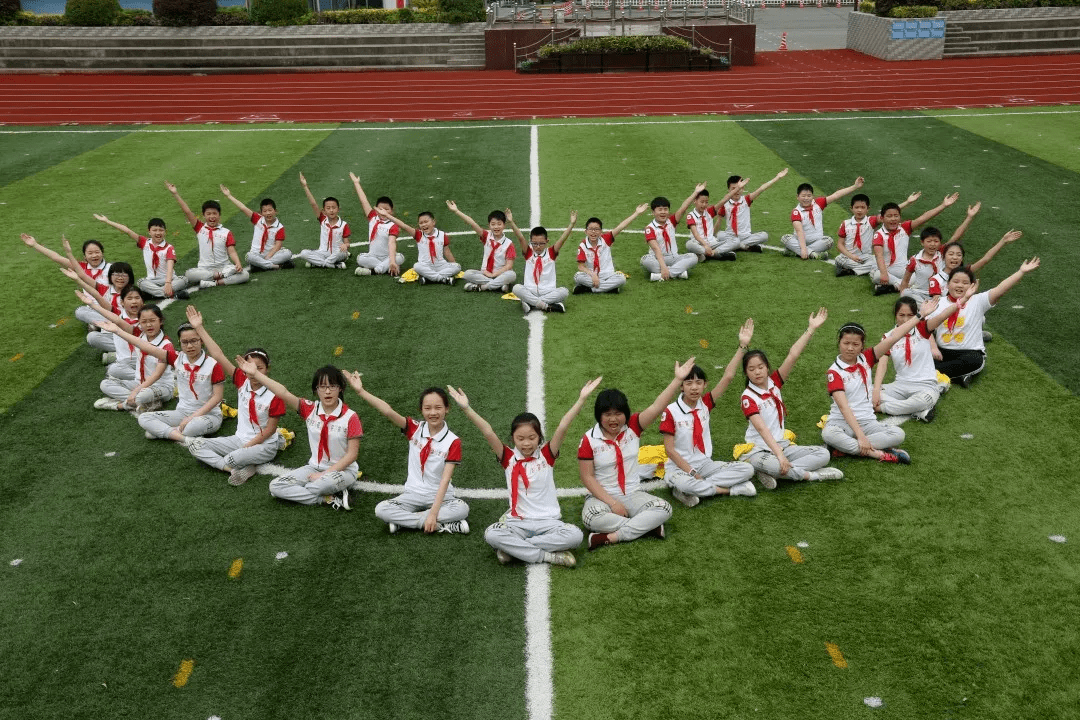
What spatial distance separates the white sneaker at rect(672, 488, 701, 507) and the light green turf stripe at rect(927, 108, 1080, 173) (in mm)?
15518

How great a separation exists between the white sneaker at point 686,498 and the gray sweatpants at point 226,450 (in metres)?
4.01

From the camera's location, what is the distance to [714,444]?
31.7 ft

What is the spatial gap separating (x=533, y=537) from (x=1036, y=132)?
20765 mm

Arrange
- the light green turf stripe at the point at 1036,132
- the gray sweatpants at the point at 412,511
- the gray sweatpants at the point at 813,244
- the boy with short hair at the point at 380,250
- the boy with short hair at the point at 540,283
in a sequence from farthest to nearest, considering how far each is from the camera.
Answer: the light green turf stripe at the point at 1036,132 → the gray sweatpants at the point at 813,244 → the boy with short hair at the point at 380,250 → the boy with short hair at the point at 540,283 → the gray sweatpants at the point at 412,511

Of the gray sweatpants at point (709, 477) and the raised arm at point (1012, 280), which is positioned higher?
the raised arm at point (1012, 280)

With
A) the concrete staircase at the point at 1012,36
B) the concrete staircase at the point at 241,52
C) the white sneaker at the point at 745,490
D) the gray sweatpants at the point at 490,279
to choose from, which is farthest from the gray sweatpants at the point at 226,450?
the concrete staircase at the point at 1012,36

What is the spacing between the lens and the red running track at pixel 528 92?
27984 millimetres

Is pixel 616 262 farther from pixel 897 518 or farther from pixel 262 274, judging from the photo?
pixel 897 518

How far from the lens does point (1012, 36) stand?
3559cm

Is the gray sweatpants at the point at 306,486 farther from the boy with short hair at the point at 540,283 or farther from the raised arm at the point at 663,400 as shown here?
the boy with short hair at the point at 540,283

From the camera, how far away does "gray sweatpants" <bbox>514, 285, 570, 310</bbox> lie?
1320 cm

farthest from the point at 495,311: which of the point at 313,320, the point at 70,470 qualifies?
the point at 70,470

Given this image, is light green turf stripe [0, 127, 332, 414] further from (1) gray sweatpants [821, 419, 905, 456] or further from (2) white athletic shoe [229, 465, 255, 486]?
(1) gray sweatpants [821, 419, 905, 456]

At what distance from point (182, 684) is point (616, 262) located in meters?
10.4
